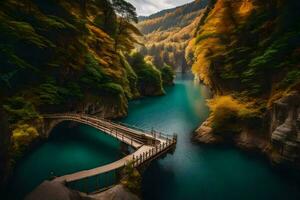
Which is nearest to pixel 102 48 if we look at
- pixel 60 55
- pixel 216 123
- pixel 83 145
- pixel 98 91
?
pixel 98 91

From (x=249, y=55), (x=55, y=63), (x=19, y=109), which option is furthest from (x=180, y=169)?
(x=55, y=63)

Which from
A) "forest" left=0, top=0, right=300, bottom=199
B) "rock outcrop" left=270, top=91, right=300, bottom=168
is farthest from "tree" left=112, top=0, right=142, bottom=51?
"rock outcrop" left=270, top=91, right=300, bottom=168

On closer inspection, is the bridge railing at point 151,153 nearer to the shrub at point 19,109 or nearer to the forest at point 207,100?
the forest at point 207,100

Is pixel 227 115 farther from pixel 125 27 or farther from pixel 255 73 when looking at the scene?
pixel 125 27

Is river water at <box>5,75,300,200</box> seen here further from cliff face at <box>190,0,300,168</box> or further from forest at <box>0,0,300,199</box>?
cliff face at <box>190,0,300,168</box>

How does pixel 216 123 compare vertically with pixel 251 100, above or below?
below

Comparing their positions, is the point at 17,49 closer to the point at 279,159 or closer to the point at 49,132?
the point at 49,132
